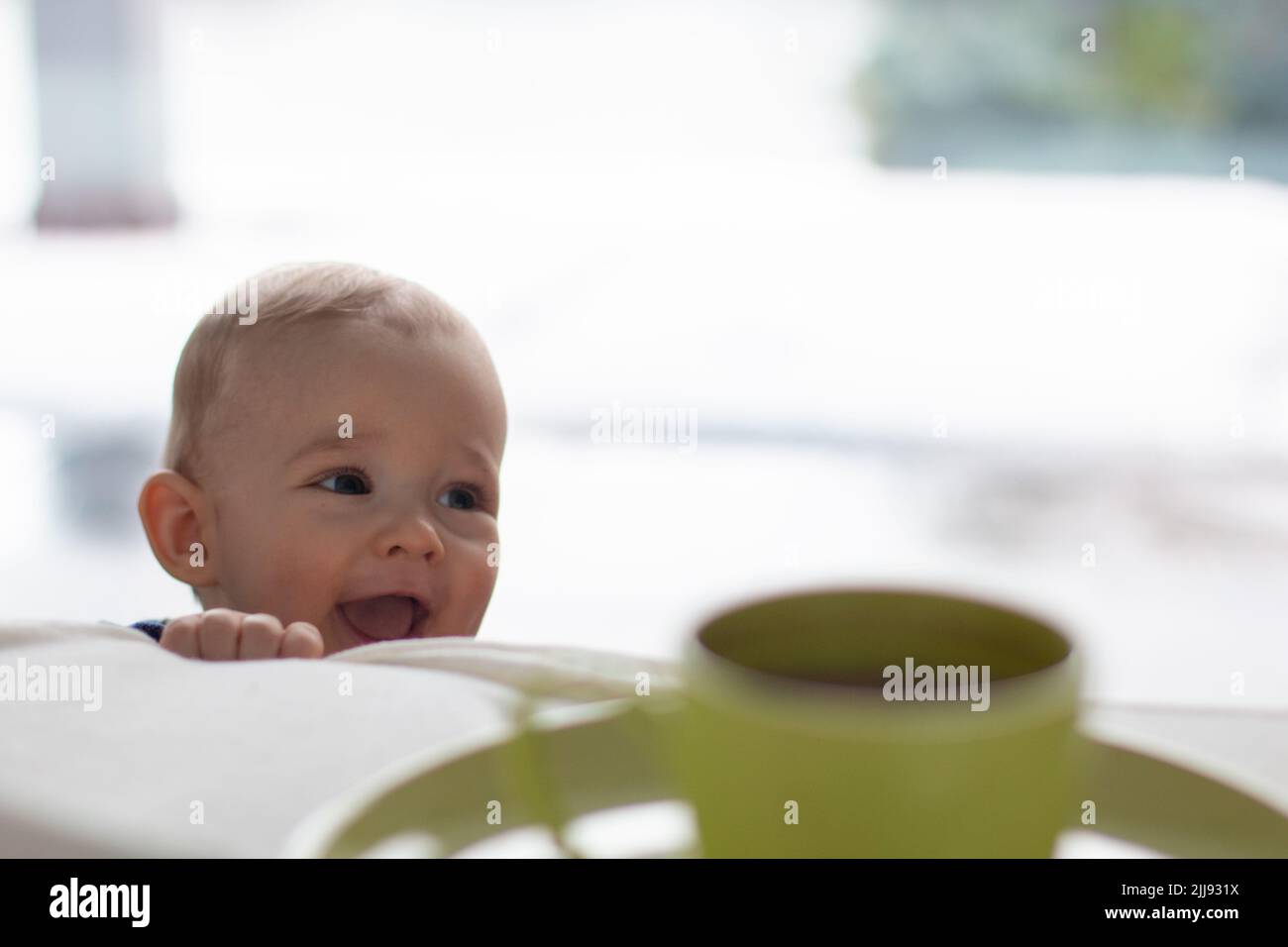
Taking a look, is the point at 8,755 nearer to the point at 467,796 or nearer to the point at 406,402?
the point at 467,796

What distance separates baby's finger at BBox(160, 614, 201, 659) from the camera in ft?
2.59

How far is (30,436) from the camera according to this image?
3873 millimetres

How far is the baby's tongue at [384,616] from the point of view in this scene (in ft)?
3.44

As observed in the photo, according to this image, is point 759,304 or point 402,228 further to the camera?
point 402,228

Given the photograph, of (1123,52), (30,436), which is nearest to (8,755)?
(30,436)

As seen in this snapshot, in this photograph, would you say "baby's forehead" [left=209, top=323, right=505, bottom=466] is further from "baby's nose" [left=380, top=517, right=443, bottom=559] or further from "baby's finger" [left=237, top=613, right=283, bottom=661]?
"baby's finger" [left=237, top=613, right=283, bottom=661]

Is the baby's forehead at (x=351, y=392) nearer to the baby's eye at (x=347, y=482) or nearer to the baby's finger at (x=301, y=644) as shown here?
the baby's eye at (x=347, y=482)

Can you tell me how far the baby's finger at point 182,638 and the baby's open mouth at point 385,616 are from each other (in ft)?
0.80

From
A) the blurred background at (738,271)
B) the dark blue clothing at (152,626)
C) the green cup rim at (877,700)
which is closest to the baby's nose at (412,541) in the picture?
Result: the dark blue clothing at (152,626)

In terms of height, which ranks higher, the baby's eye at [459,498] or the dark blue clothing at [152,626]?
the baby's eye at [459,498]

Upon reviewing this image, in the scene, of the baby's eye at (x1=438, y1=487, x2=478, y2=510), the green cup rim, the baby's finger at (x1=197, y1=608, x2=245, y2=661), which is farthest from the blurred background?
the baby's finger at (x1=197, y1=608, x2=245, y2=661)

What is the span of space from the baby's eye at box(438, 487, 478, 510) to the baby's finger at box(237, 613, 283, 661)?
28 cm

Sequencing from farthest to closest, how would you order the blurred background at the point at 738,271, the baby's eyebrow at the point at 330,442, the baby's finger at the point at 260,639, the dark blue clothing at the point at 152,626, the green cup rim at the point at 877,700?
the blurred background at the point at 738,271
the baby's eyebrow at the point at 330,442
the dark blue clothing at the point at 152,626
the baby's finger at the point at 260,639
the green cup rim at the point at 877,700
